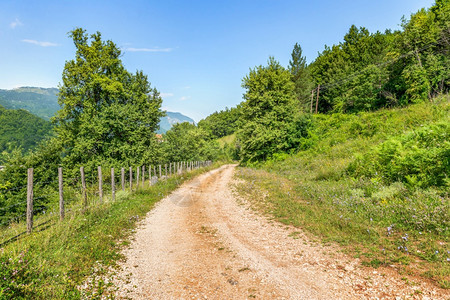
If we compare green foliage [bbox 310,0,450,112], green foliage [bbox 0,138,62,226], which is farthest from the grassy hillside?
green foliage [bbox 310,0,450,112]

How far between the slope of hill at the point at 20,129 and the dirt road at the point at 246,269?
109760 mm

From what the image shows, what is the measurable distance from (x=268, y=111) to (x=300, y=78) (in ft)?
92.4

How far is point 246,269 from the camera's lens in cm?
491

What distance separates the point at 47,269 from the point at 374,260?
684 centimetres

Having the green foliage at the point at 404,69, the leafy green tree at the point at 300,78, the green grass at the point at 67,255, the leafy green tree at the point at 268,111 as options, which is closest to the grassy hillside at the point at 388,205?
the green grass at the point at 67,255

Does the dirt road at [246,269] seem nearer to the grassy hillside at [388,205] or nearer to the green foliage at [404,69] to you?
the grassy hillside at [388,205]

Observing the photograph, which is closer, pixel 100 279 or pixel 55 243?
pixel 100 279

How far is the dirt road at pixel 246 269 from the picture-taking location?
3975 millimetres

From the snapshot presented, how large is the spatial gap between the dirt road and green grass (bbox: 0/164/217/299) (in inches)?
23.1

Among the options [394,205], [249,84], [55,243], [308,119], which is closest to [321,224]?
[394,205]

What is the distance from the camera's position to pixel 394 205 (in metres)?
6.91

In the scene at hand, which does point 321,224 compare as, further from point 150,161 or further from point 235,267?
point 150,161

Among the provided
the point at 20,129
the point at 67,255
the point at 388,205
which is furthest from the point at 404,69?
the point at 20,129

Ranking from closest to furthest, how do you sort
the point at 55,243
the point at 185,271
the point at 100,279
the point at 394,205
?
the point at 100,279, the point at 185,271, the point at 55,243, the point at 394,205
